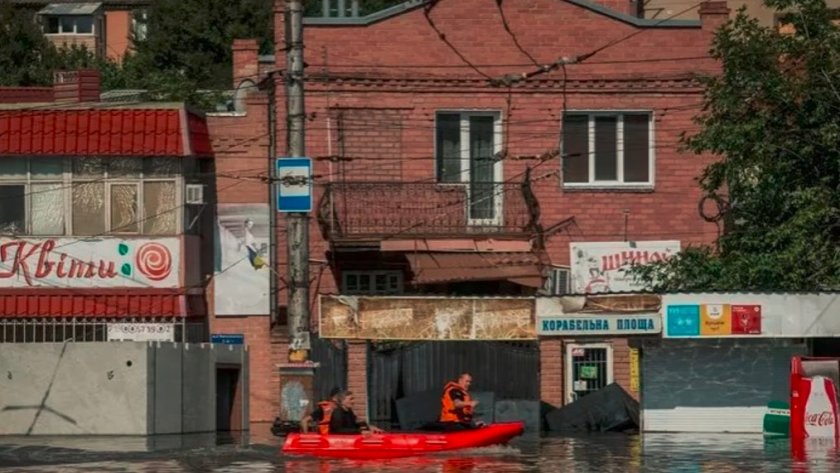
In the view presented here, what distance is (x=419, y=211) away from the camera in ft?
151

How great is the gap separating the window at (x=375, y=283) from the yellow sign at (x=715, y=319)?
28.6 ft

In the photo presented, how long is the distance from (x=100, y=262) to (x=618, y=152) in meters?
11.3

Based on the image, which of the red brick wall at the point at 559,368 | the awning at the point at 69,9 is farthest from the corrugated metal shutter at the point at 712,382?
the awning at the point at 69,9

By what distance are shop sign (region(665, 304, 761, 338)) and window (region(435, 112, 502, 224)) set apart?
7452mm

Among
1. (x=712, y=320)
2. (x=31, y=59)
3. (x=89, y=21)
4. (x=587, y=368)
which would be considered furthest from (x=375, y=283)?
(x=89, y=21)

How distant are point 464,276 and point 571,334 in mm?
5311

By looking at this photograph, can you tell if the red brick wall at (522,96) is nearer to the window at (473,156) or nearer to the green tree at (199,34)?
the window at (473,156)

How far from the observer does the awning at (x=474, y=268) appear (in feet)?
148

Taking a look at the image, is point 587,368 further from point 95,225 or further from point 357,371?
point 95,225

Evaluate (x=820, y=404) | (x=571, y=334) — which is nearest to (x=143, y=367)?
(x=571, y=334)

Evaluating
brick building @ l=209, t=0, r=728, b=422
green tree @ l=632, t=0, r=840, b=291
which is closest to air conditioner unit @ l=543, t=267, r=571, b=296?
brick building @ l=209, t=0, r=728, b=422

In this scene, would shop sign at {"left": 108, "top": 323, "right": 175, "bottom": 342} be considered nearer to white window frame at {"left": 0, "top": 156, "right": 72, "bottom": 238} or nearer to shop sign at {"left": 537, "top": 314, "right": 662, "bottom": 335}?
white window frame at {"left": 0, "top": 156, "right": 72, "bottom": 238}

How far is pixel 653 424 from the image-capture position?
41875 mm

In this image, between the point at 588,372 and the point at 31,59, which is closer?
the point at 588,372
